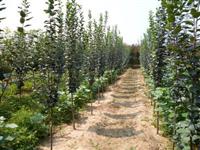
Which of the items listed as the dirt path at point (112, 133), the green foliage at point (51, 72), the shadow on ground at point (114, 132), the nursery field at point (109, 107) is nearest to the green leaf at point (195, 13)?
the nursery field at point (109, 107)

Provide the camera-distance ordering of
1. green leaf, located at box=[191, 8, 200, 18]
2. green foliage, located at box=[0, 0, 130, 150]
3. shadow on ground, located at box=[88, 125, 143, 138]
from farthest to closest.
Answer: shadow on ground, located at box=[88, 125, 143, 138] < green foliage, located at box=[0, 0, 130, 150] < green leaf, located at box=[191, 8, 200, 18]

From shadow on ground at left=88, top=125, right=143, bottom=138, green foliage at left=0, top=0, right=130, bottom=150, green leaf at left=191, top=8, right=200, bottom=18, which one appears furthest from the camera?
shadow on ground at left=88, top=125, right=143, bottom=138

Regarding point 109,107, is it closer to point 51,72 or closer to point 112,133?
point 112,133

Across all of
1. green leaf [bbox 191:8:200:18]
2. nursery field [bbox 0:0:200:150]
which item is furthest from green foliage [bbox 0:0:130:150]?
green leaf [bbox 191:8:200:18]

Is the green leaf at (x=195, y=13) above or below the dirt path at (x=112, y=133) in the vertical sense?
above

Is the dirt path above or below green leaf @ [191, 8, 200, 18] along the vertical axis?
below

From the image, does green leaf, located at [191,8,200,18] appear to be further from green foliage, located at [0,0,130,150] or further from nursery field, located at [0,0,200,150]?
green foliage, located at [0,0,130,150]

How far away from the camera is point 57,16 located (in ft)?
34.5

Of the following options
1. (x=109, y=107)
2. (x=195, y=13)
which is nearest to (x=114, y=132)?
(x=109, y=107)

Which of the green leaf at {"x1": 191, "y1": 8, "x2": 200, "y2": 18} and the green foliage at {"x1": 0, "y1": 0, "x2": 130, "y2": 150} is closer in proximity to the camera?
the green leaf at {"x1": 191, "y1": 8, "x2": 200, "y2": 18}

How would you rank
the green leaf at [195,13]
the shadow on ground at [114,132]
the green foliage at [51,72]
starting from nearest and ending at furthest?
the green leaf at [195,13], the green foliage at [51,72], the shadow on ground at [114,132]

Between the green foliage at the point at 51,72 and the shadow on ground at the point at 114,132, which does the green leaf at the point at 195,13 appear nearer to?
the green foliage at the point at 51,72

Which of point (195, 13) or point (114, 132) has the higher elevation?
point (195, 13)

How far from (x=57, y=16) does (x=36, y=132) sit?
3540 mm
